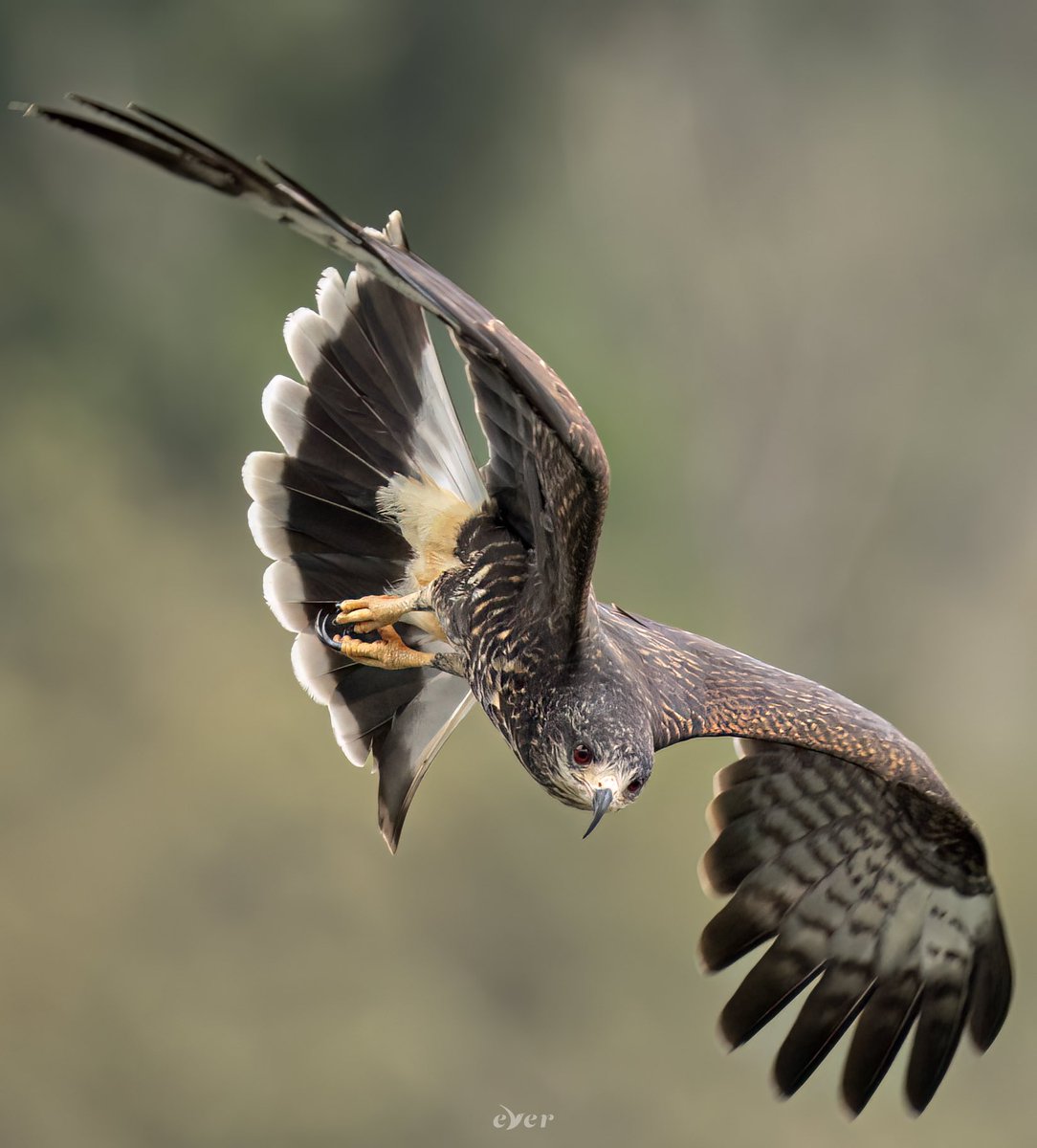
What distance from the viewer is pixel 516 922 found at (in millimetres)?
15398

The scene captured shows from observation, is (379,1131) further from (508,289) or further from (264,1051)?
(508,289)

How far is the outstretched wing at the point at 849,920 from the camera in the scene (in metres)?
5.23

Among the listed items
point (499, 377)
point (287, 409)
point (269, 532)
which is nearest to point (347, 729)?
point (269, 532)

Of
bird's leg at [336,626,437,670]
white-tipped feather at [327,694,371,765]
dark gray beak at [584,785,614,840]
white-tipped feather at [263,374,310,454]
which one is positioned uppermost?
white-tipped feather at [263,374,310,454]

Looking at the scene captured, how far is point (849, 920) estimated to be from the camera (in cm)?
535

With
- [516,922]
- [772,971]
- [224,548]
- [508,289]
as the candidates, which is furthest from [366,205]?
[772,971]

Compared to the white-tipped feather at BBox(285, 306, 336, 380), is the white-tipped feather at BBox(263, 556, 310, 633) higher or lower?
lower

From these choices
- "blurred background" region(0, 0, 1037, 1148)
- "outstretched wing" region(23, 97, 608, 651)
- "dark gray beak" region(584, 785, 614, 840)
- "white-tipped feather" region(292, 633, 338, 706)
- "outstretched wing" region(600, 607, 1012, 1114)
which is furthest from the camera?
"blurred background" region(0, 0, 1037, 1148)

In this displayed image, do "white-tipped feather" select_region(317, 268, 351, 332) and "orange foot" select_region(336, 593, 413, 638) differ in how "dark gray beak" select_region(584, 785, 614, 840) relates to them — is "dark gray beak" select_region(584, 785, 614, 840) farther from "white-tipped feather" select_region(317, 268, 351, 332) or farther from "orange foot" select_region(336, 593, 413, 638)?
"white-tipped feather" select_region(317, 268, 351, 332)

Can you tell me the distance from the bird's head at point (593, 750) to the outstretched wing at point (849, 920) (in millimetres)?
1391

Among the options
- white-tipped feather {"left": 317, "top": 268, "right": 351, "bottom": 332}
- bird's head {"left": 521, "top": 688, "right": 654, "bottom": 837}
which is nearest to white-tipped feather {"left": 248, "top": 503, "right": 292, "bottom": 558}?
white-tipped feather {"left": 317, "top": 268, "right": 351, "bottom": 332}

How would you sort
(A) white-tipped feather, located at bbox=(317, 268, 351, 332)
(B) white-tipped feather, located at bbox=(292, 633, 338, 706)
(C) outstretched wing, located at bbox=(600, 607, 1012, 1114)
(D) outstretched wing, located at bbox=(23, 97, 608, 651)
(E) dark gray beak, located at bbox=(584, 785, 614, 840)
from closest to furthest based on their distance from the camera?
(D) outstretched wing, located at bbox=(23, 97, 608, 651), (E) dark gray beak, located at bbox=(584, 785, 614, 840), (A) white-tipped feather, located at bbox=(317, 268, 351, 332), (B) white-tipped feather, located at bbox=(292, 633, 338, 706), (C) outstretched wing, located at bbox=(600, 607, 1012, 1114)

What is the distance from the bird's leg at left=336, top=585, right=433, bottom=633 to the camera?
185 inches

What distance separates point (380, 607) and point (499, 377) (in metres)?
1.38
